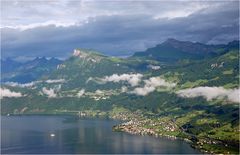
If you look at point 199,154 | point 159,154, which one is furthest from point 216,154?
point 159,154

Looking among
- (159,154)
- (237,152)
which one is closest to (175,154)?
(159,154)

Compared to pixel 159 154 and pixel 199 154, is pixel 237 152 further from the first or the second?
pixel 159 154

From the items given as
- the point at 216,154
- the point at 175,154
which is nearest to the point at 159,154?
the point at 175,154

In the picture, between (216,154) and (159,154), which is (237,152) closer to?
(216,154)

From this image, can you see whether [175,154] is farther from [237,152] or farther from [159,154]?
[237,152]

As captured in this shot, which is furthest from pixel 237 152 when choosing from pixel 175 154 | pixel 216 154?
pixel 175 154
